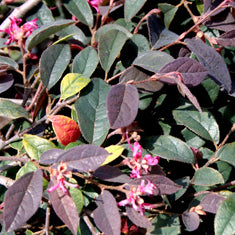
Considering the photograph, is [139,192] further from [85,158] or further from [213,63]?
[213,63]

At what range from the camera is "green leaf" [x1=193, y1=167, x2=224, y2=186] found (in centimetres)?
95

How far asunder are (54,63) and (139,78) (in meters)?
0.27

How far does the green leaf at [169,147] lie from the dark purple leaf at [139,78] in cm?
16

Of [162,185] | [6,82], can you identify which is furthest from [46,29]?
[162,185]

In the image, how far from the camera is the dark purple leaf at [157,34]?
104 centimetres

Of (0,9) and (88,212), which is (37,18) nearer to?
(0,9)

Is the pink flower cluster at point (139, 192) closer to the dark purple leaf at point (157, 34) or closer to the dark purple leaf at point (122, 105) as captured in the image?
the dark purple leaf at point (122, 105)

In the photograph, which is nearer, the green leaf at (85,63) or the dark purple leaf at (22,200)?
the dark purple leaf at (22,200)

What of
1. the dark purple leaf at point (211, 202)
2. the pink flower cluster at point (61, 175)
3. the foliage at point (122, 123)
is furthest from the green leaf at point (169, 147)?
the pink flower cluster at point (61, 175)

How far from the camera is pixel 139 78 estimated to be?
99 centimetres

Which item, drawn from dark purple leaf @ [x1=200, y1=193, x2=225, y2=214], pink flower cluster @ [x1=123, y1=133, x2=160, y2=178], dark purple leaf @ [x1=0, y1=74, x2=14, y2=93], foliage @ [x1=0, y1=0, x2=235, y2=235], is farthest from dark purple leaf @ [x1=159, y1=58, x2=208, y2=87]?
dark purple leaf @ [x1=0, y1=74, x2=14, y2=93]

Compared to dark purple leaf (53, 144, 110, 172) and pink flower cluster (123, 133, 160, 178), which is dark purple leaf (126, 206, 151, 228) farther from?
dark purple leaf (53, 144, 110, 172)

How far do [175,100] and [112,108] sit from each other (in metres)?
0.37

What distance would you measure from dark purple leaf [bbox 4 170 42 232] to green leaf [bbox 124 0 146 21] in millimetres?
627
